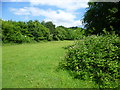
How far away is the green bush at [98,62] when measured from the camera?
162 inches

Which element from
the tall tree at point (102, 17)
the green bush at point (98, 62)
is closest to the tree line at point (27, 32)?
the tall tree at point (102, 17)

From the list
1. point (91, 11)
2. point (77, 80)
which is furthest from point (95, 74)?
point (91, 11)

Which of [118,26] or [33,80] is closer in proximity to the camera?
[33,80]

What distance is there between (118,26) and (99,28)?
6.73 feet

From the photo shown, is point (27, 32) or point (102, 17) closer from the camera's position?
point (102, 17)

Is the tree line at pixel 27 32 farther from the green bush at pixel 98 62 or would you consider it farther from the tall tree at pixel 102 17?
the green bush at pixel 98 62

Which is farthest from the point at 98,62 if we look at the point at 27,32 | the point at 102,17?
the point at 27,32

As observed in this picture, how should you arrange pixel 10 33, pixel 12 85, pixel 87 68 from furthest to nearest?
pixel 10 33, pixel 87 68, pixel 12 85

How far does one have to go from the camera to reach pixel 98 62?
14.5 feet

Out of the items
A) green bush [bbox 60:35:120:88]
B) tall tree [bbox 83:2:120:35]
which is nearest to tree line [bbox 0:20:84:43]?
tall tree [bbox 83:2:120:35]

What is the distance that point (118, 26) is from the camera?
11.2 meters

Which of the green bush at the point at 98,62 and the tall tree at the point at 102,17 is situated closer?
the green bush at the point at 98,62

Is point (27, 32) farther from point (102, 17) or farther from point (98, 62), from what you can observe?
point (98, 62)

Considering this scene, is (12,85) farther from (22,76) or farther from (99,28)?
(99,28)
